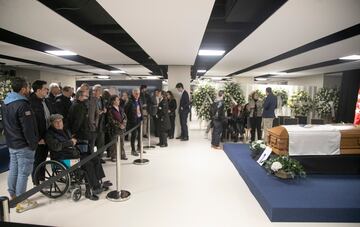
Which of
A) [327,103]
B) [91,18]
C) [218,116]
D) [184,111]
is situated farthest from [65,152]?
[327,103]

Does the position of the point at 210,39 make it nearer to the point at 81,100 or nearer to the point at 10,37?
the point at 81,100

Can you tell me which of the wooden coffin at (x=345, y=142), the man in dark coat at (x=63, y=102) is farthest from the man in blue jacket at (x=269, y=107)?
the man in dark coat at (x=63, y=102)

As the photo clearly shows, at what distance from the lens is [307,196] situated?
3223 millimetres

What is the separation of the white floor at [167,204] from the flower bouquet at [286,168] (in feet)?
1.80

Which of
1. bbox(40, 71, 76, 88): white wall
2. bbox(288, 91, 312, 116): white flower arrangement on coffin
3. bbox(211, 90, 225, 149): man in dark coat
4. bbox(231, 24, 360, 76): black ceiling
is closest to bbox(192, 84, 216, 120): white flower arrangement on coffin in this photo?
bbox(211, 90, 225, 149): man in dark coat

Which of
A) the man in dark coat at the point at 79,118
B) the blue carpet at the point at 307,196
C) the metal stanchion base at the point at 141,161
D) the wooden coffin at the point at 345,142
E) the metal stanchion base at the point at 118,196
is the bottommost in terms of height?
the metal stanchion base at the point at 118,196

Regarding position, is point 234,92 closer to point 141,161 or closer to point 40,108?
point 141,161

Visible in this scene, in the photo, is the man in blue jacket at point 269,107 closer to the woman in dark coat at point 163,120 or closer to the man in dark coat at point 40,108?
the woman in dark coat at point 163,120

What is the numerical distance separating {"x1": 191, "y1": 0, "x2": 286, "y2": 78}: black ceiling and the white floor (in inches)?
103

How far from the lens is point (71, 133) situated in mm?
4070

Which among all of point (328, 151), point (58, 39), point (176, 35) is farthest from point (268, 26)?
point (58, 39)

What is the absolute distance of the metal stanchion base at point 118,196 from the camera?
346 cm

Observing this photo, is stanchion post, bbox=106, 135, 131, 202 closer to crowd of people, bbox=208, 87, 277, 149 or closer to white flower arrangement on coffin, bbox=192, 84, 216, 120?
crowd of people, bbox=208, 87, 277, 149

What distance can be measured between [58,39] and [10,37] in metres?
1.01
